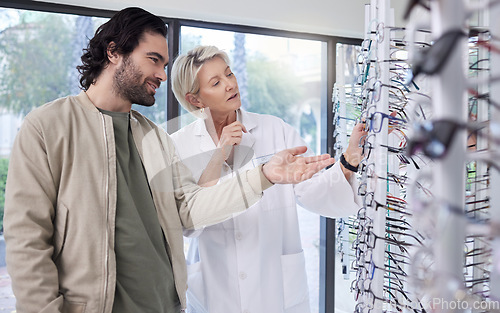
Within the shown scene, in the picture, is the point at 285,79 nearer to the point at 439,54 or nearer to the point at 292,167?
the point at 292,167

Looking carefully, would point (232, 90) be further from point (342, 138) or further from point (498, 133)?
point (498, 133)

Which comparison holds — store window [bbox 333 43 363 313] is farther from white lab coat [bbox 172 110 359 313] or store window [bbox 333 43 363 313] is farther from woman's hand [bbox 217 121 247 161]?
woman's hand [bbox 217 121 247 161]

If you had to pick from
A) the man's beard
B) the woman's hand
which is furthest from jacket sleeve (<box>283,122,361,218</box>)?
the man's beard

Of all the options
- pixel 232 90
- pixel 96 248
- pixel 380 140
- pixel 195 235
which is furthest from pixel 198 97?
pixel 380 140

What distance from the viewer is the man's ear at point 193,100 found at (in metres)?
1.64

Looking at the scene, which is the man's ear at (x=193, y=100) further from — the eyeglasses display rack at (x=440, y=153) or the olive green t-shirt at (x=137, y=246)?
the eyeglasses display rack at (x=440, y=153)

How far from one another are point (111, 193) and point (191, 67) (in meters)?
0.61

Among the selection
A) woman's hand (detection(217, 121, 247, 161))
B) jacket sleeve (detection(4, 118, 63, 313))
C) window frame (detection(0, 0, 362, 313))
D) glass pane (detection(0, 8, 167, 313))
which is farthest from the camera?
window frame (detection(0, 0, 362, 313))

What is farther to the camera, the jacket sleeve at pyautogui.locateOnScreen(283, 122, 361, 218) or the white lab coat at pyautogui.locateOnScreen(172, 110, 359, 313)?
the white lab coat at pyautogui.locateOnScreen(172, 110, 359, 313)

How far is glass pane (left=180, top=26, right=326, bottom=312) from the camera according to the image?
88.7 inches

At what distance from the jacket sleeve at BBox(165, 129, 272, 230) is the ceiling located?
0.79 meters

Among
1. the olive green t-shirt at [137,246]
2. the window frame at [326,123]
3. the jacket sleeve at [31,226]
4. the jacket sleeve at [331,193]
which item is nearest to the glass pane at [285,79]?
the window frame at [326,123]

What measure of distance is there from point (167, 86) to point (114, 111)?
0.75 m

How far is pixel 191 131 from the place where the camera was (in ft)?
5.50
